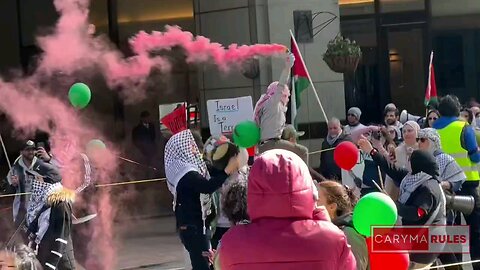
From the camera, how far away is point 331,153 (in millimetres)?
10188

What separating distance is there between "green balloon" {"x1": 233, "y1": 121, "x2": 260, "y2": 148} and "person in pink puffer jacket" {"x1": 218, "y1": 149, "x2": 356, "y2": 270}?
398 cm

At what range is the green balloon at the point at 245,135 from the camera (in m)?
7.46

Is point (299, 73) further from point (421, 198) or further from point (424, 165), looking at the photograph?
point (421, 198)

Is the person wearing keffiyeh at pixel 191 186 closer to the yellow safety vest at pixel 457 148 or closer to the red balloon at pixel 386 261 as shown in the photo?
the red balloon at pixel 386 261

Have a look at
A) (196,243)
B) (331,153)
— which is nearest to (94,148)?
(196,243)

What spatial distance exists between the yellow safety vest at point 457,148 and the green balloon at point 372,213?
402cm

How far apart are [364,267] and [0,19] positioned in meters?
14.1

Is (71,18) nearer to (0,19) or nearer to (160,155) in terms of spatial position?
(160,155)

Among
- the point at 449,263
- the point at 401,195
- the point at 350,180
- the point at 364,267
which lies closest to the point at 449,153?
the point at 350,180

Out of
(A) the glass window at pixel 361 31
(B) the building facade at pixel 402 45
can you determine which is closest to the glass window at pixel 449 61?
(B) the building facade at pixel 402 45

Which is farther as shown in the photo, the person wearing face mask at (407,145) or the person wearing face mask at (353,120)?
the person wearing face mask at (353,120)

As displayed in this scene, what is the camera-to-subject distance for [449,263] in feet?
24.1

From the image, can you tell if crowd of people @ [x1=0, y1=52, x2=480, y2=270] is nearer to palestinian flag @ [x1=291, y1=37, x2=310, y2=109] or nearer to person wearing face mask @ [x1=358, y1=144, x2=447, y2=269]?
person wearing face mask @ [x1=358, y1=144, x2=447, y2=269]

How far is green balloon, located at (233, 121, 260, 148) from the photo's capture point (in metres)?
7.46
